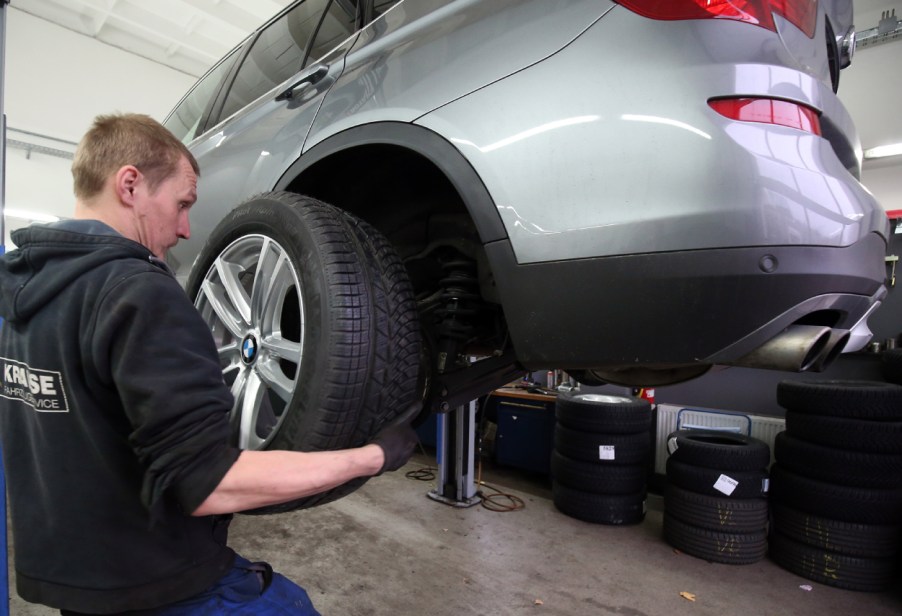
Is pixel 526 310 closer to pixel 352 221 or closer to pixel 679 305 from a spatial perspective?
pixel 679 305

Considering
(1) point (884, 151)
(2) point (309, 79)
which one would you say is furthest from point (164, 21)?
(1) point (884, 151)

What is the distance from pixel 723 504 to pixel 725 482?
0.12 m

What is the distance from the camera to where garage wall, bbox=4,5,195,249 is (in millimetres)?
6566

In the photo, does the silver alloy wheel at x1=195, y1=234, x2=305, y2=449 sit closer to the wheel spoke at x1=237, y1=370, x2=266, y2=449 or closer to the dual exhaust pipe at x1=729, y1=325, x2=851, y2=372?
the wheel spoke at x1=237, y1=370, x2=266, y2=449

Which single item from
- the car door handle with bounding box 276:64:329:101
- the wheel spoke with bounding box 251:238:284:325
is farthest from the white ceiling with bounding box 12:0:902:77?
the wheel spoke with bounding box 251:238:284:325

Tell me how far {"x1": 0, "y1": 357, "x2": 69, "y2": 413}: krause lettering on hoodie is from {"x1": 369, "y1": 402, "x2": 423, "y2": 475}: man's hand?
49 centimetres

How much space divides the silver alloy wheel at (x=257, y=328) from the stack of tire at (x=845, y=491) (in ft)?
9.04

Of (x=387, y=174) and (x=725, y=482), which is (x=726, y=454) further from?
(x=387, y=174)

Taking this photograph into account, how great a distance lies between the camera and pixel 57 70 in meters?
6.80

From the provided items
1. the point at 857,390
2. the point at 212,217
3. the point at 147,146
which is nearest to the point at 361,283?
the point at 147,146

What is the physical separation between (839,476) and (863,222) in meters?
2.42

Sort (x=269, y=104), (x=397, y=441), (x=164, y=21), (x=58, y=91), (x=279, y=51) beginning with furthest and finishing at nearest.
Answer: (x=58, y=91) < (x=164, y=21) < (x=279, y=51) < (x=269, y=104) < (x=397, y=441)

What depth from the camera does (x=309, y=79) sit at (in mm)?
1438

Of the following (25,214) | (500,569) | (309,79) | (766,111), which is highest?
(25,214)
